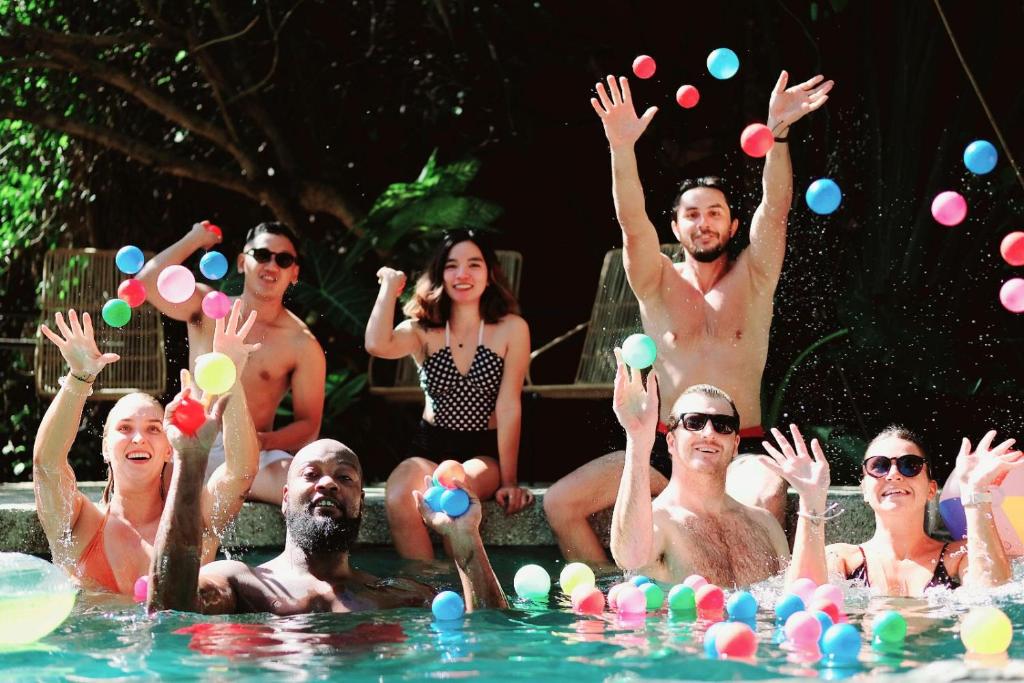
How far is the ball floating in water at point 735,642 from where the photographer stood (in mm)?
4039

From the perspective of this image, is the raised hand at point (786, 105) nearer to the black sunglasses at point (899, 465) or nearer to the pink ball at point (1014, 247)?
the pink ball at point (1014, 247)

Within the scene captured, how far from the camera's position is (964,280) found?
8.38 metres

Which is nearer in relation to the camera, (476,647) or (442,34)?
(476,647)

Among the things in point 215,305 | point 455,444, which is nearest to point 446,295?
point 455,444

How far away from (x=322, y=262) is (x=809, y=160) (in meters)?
3.08

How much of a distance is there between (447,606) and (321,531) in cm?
47

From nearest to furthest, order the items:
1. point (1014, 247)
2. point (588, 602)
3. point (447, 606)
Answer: point (447, 606) < point (588, 602) < point (1014, 247)

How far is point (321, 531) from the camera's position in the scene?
4.65 meters

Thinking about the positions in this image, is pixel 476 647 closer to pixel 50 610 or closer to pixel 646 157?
pixel 50 610

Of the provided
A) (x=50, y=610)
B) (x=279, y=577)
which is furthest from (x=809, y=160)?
(x=50, y=610)

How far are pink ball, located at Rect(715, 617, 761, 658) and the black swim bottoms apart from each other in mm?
2527

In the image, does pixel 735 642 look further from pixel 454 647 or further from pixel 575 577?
pixel 575 577

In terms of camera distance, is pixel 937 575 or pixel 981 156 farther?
pixel 981 156

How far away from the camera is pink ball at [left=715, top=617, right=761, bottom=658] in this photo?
13.3ft
